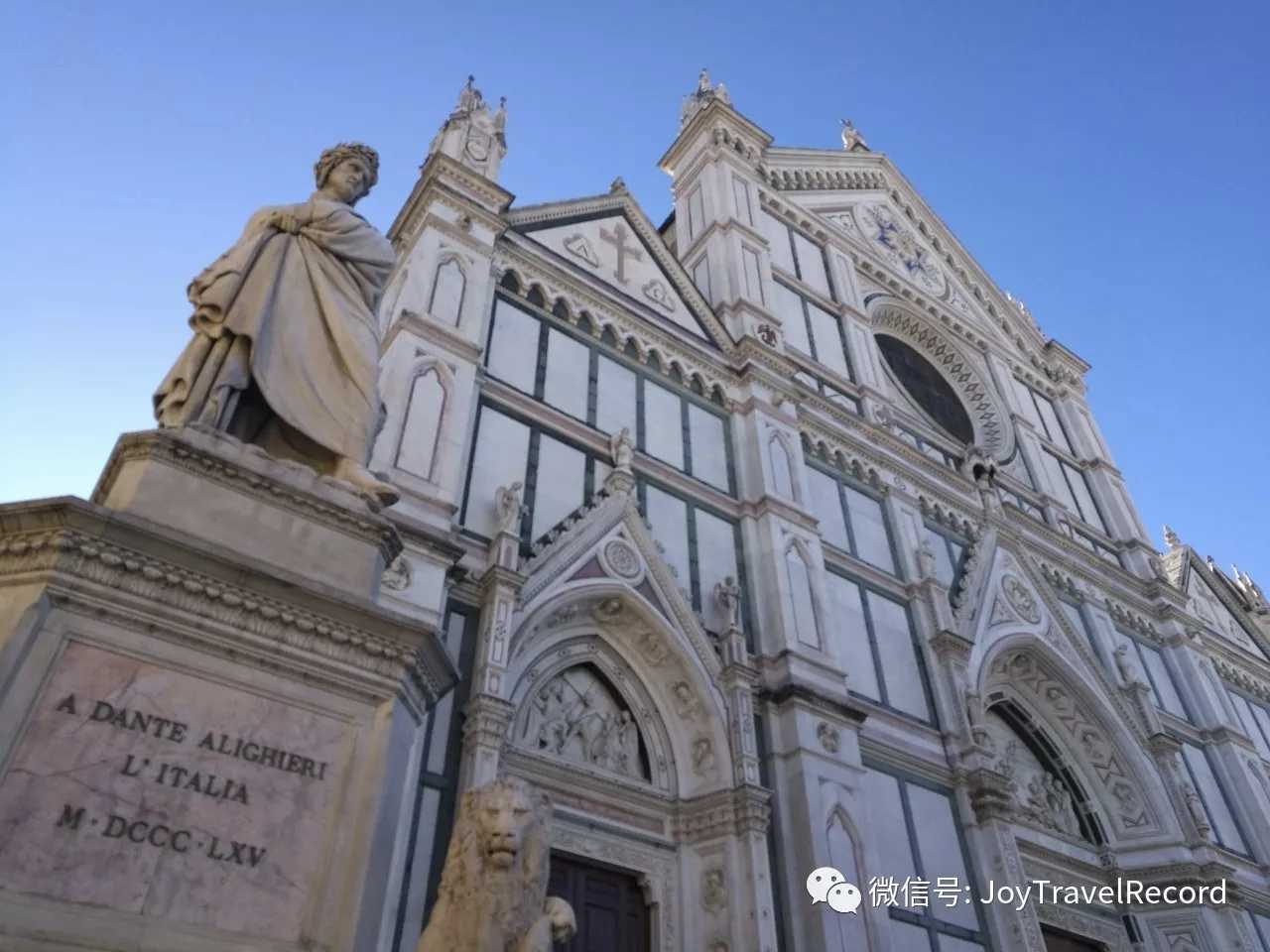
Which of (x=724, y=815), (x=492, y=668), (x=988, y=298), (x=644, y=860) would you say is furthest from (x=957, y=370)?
(x=492, y=668)

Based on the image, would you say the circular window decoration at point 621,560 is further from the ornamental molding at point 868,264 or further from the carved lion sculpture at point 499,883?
the ornamental molding at point 868,264

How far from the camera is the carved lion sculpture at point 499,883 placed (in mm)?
3945

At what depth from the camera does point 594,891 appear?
955 centimetres

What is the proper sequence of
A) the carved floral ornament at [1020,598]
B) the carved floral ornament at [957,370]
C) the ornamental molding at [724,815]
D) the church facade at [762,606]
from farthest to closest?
the carved floral ornament at [957,370], the carved floral ornament at [1020,598], the ornamental molding at [724,815], the church facade at [762,606]

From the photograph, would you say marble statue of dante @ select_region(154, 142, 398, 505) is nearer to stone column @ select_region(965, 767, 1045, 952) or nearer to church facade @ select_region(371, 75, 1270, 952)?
church facade @ select_region(371, 75, 1270, 952)

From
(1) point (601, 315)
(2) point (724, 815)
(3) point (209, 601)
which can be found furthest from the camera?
(1) point (601, 315)

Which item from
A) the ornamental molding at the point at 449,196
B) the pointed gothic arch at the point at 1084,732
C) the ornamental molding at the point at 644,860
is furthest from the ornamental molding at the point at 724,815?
the ornamental molding at the point at 449,196

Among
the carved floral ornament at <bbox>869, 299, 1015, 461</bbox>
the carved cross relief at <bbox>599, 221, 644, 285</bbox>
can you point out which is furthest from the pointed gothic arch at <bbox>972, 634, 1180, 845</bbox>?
the carved cross relief at <bbox>599, 221, 644, 285</bbox>

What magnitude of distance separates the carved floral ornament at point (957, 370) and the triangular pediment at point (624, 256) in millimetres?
7010

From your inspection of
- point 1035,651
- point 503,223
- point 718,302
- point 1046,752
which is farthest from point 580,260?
point 1046,752

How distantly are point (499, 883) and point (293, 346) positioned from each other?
280cm

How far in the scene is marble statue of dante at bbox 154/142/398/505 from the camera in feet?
15.8

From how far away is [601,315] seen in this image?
1455 centimetres

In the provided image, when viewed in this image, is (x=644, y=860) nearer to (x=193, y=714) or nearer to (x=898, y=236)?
(x=193, y=714)
